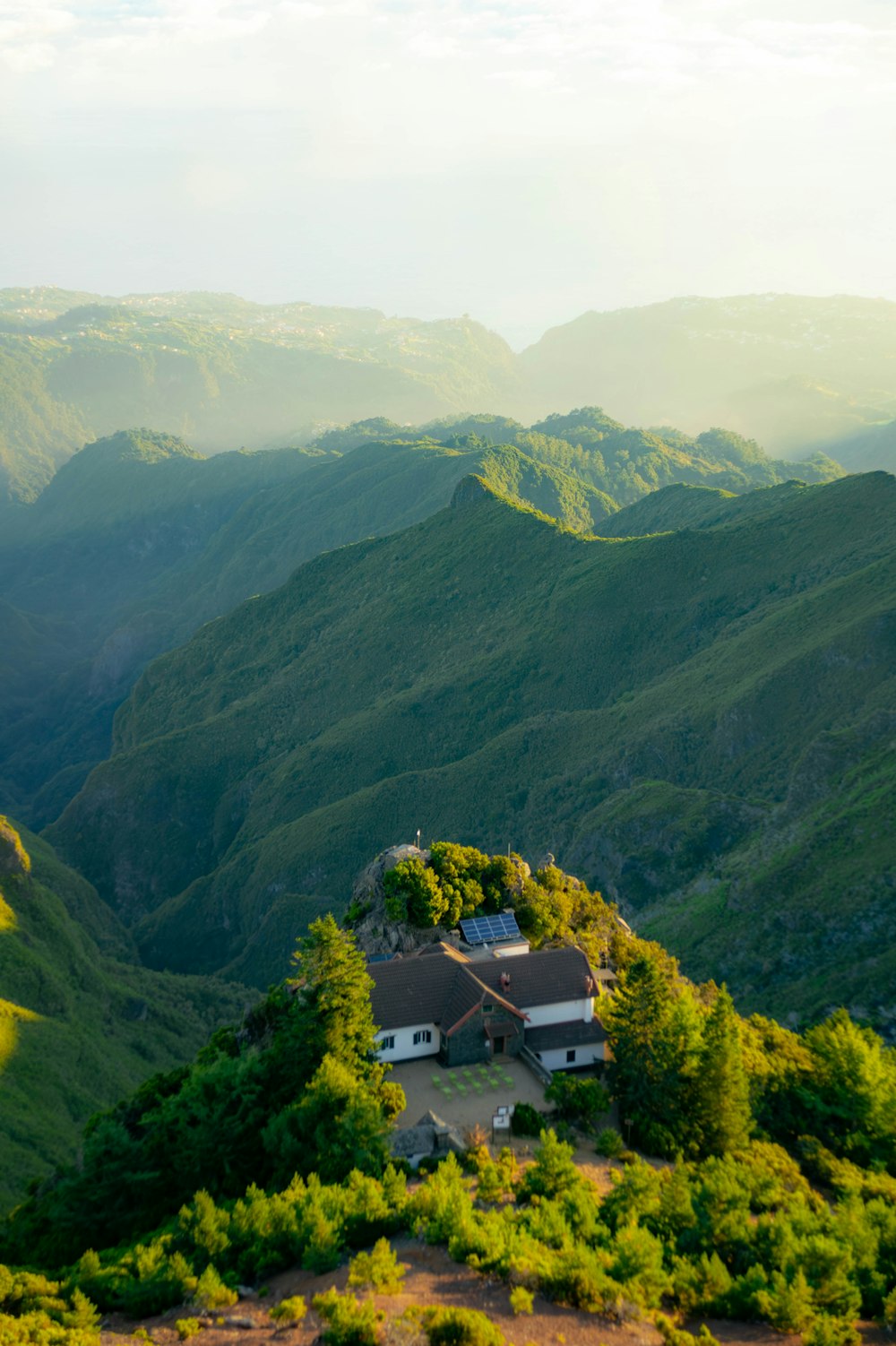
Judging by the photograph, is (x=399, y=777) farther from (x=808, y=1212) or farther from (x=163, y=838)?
(x=808, y=1212)

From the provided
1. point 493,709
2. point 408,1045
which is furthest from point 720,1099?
point 493,709

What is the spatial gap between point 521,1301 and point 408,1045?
54.4 ft

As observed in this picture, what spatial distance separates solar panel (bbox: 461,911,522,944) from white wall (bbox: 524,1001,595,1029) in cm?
733

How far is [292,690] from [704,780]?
243 ft

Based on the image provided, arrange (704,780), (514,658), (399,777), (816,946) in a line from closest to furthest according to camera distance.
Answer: (816,946) → (704,780) → (399,777) → (514,658)

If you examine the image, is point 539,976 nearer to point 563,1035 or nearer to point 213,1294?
point 563,1035

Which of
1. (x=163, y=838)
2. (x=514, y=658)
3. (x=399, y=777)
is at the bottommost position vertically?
(x=163, y=838)

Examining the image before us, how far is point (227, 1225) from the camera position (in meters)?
35.7

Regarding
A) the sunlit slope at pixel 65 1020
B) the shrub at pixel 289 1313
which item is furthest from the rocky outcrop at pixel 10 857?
the shrub at pixel 289 1313

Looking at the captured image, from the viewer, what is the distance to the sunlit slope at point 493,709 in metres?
101

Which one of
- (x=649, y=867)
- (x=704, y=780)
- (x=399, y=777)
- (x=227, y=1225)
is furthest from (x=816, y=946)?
(x=399, y=777)

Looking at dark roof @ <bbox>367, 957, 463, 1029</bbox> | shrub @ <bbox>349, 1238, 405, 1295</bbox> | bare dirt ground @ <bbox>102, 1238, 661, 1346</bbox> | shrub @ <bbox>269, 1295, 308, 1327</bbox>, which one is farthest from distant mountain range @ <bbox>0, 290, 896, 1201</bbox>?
shrub @ <bbox>269, 1295, 308, 1327</bbox>

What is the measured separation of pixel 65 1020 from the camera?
91.9 metres

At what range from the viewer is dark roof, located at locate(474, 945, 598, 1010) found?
158ft
